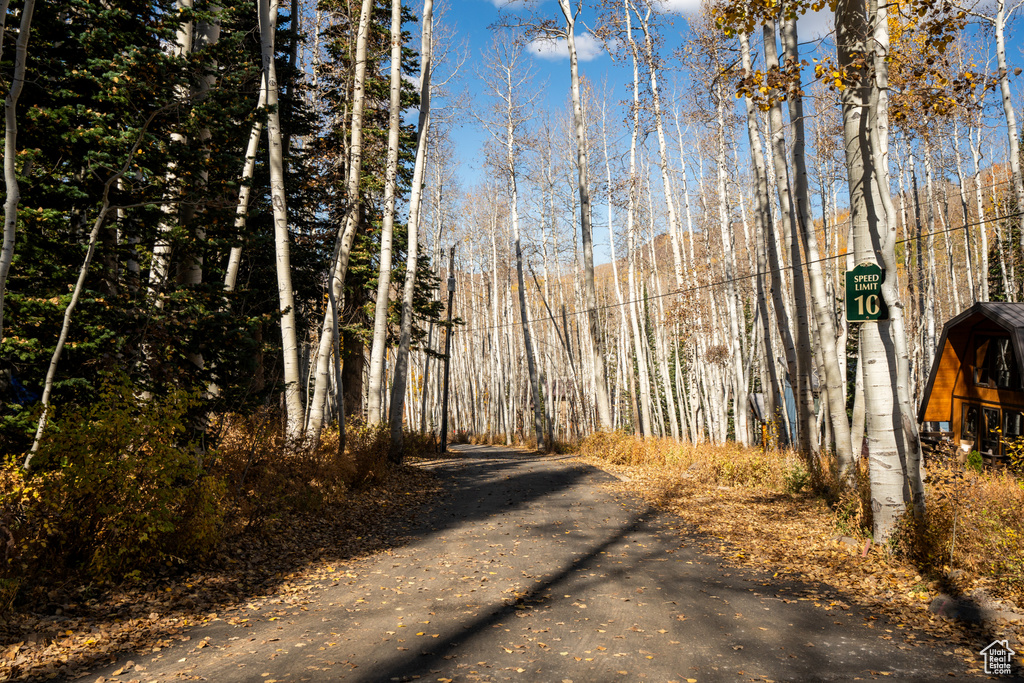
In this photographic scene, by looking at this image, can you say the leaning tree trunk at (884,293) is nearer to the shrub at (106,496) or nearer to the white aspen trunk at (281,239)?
the shrub at (106,496)

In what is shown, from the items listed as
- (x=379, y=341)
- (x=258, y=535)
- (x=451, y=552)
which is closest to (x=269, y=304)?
(x=379, y=341)

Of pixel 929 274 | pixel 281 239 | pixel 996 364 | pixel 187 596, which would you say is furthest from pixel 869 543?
pixel 929 274

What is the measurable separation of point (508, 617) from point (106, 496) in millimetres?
3997

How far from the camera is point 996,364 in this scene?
34.5 ft

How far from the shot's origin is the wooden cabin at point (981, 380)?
9828 mm

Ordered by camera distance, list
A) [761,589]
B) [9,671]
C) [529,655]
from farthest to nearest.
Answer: [761,589] → [529,655] → [9,671]

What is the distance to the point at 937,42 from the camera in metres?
5.99

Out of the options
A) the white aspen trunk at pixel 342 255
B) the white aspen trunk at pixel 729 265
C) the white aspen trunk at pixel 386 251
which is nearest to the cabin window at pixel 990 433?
the white aspen trunk at pixel 729 265

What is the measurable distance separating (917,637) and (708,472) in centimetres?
803

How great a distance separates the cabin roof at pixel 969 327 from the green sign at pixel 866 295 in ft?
17.4

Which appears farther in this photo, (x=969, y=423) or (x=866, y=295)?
(x=969, y=423)

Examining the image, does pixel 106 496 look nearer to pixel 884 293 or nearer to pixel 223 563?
pixel 223 563

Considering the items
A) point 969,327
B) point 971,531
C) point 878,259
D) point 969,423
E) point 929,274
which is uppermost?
point 929,274

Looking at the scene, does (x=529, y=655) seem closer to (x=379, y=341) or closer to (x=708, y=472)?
(x=708, y=472)
